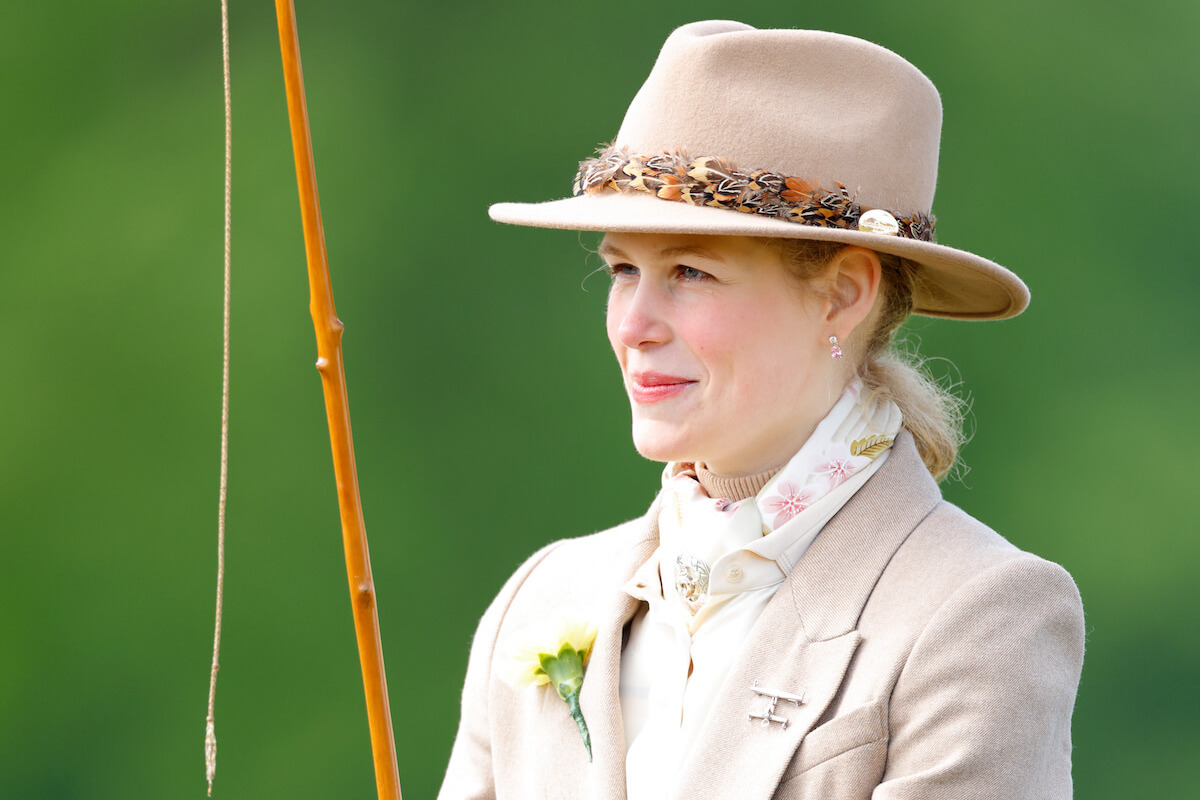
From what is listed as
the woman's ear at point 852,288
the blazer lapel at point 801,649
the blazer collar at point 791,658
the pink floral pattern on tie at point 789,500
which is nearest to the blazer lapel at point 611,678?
the blazer collar at point 791,658

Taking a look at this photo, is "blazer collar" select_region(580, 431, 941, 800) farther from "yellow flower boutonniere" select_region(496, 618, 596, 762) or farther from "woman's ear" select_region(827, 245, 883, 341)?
"woman's ear" select_region(827, 245, 883, 341)

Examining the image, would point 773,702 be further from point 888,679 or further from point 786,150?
point 786,150

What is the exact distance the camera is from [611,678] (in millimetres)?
1618

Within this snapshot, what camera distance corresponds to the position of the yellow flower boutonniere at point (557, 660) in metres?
1.63

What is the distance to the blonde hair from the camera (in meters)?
1.65

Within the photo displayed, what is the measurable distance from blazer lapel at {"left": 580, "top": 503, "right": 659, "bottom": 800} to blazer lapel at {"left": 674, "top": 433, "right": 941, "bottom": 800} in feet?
0.36

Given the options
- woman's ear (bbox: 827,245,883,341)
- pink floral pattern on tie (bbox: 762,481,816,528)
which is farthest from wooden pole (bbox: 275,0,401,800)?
woman's ear (bbox: 827,245,883,341)

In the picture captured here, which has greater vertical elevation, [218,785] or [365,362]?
[365,362]

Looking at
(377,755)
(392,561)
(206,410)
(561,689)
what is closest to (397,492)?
(392,561)

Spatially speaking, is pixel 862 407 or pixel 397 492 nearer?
pixel 862 407

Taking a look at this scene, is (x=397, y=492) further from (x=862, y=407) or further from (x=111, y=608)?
(x=862, y=407)

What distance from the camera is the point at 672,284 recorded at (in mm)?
1556

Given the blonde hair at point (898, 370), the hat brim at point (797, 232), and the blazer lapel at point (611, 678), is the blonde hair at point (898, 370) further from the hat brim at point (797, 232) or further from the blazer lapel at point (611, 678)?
the blazer lapel at point (611, 678)

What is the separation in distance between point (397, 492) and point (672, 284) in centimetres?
Result: 207
